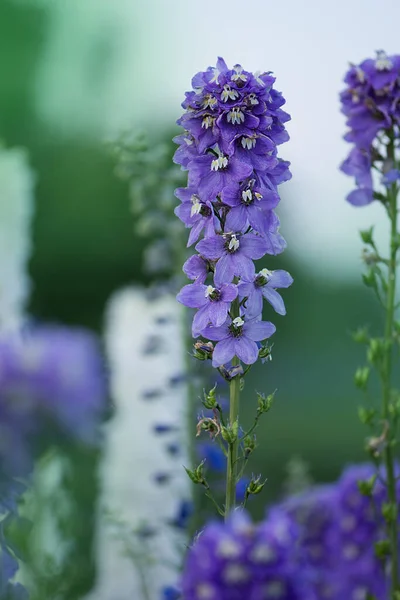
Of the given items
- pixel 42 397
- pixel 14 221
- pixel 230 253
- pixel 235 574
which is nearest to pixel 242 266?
pixel 230 253

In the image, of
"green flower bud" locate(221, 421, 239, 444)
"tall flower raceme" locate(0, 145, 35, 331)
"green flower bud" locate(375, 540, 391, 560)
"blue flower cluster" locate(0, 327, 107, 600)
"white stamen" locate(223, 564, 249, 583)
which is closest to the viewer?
"white stamen" locate(223, 564, 249, 583)

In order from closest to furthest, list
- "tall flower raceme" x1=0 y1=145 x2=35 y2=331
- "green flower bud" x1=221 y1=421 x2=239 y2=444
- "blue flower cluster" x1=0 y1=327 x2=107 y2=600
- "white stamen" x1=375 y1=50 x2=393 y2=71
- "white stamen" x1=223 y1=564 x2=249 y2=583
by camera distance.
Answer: "white stamen" x1=223 y1=564 x2=249 y2=583
"blue flower cluster" x1=0 y1=327 x2=107 y2=600
"green flower bud" x1=221 y1=421 x2=239 y2=444
"white stamen" x1=375 y1=50 x2=393 y2=71
"tall flower raceme" x1=0 y1=145 x2=35 y2=331

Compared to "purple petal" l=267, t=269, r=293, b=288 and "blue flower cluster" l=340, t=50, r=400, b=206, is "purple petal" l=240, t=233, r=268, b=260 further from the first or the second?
"blue flower cluster" l=340, t=50, r=400, b=206

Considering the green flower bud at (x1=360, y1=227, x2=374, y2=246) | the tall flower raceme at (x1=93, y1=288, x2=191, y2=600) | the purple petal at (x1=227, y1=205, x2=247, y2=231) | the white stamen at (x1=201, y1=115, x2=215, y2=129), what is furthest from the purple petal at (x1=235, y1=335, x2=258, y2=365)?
the tall flower raceme at (x1=93, y1=288, x2=191, y2=600)

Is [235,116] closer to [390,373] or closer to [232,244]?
[232,244]

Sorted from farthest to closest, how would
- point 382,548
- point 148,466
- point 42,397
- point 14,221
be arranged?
point 148,466, point 14,221, point 382,548, point 42,397

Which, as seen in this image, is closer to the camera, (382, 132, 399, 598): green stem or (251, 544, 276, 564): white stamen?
(251, 544, 276, 564): white stamen

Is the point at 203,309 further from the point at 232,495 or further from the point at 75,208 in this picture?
the point at 75,208

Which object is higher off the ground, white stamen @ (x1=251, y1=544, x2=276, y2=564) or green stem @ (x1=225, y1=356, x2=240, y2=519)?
green stem @ (x1=225, y1=356, x2=240, y2=519)
